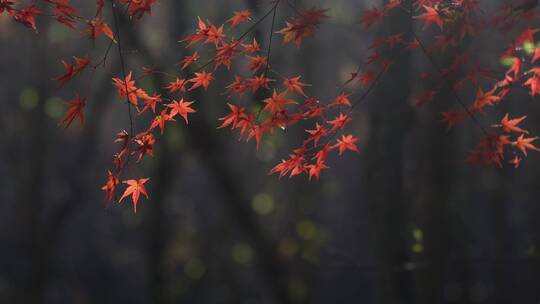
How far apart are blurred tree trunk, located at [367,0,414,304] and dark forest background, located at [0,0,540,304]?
0.01m

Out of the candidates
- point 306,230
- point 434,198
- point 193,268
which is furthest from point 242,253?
point 434,198

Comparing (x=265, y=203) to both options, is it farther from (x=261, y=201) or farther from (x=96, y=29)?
(x=96, y=29)

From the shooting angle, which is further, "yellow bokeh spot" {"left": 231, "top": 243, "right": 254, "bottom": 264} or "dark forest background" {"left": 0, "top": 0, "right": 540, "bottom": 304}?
"yellow bokeh spot" {"left": 231, "top": 243, "right": 254, "bottom": 264}

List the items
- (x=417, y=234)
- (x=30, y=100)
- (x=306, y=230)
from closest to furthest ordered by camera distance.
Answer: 1. (x=417, y=234)
2. (x=306, y=230)
3. (x=30, y=100)

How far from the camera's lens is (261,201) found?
17.1 metres

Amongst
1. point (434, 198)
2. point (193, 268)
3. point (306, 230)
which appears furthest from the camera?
point (193, 268)

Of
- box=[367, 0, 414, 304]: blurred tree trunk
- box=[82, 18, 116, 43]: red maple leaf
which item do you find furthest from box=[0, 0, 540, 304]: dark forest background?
box=[82, 18, 116, 43]: red maple leaf

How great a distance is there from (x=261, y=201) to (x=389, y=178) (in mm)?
11505

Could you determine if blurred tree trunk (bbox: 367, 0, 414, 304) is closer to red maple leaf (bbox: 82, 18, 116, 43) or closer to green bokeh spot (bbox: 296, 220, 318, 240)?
red maple leaf (bbox: 82, 18, 116, 43)

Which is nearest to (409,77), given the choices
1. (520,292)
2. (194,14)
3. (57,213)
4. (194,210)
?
(57,213)

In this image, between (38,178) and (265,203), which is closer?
(38,178)

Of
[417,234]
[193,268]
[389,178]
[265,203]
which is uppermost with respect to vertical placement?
[265,203]

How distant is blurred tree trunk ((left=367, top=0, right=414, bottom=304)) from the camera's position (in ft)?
18.5

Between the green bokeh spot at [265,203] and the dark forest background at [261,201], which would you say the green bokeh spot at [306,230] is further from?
the green bokeh spot at [265,203]
